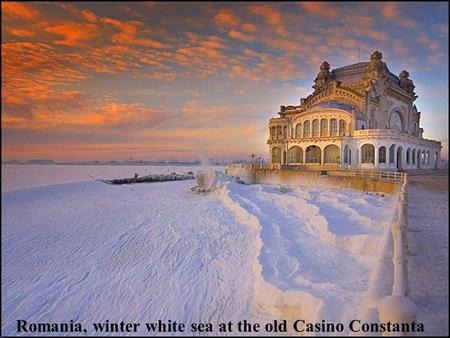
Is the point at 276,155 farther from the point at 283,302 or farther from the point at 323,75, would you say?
the point at 283,302

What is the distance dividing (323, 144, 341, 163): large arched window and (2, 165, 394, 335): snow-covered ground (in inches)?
695

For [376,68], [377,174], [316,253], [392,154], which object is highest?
[376,68]

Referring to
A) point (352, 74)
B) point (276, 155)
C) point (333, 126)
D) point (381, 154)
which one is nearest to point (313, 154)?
point (333, 126)

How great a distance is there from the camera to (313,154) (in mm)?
41781

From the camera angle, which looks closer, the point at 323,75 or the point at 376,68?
the point at 376,68

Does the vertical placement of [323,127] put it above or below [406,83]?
below

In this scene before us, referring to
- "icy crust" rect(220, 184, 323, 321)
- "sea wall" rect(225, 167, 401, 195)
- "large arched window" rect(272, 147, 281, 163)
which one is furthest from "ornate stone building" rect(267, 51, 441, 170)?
"icy crust" rect(220, 184, 323, 321)

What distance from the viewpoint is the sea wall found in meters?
25.3

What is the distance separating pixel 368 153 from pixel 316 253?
2810 cm

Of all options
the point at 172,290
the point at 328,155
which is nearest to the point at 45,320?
the point at 172,290

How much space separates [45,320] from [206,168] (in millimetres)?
32717

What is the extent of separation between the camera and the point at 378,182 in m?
25.5

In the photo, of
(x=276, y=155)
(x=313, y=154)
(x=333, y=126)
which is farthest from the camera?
(x=276, y=155)

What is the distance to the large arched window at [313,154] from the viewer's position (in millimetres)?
41156
